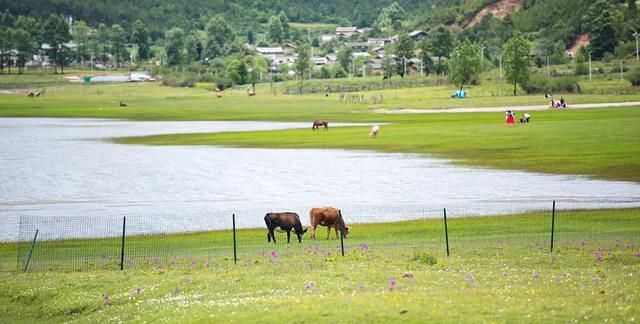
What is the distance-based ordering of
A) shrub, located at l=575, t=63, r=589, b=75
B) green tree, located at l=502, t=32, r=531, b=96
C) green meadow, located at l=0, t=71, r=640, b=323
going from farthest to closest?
shrub, located at l=575, t=63, r=589, b=75 → green tree, located at l=502, t=32, r=531, b=96 → green meadow, located at l=0, t=71, r=640, b=323

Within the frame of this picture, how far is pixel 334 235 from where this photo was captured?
39969 millimetres

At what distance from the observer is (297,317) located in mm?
22516

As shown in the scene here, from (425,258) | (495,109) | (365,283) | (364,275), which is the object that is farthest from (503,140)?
(365,283)

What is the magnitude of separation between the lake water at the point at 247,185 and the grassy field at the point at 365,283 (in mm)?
9456

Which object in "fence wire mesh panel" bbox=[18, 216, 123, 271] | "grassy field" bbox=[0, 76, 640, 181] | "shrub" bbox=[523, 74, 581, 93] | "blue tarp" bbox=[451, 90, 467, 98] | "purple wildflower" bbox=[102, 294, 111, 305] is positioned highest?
"shrub" bbox=[523, 74, 581, 93]

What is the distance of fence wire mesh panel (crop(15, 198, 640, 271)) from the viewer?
33.2 meters

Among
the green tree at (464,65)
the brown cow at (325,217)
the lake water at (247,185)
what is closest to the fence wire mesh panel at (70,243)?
the lake water at (247,185)

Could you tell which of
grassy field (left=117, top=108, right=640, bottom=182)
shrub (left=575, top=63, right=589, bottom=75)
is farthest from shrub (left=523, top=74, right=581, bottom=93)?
grassy field (left=117, top=108, right=640, bottom=182)

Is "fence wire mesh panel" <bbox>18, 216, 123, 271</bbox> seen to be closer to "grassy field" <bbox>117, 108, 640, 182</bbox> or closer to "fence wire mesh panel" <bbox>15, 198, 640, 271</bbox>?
"fence wire mesh panel" <bbox>15, 198, 640, 271</bbox>

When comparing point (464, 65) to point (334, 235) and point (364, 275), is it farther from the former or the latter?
point (364, 275)

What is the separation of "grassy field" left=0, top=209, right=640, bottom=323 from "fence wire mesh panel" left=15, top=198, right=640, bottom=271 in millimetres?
160

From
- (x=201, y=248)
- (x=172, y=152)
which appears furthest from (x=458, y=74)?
(x=201, y=248)

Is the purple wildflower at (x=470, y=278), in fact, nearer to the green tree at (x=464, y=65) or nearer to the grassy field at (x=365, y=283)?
the grassy field at (x=365, y=283)

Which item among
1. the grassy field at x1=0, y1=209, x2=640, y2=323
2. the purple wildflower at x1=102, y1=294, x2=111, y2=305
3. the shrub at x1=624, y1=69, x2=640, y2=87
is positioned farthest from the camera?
the shrub at x1=624, y1=69, x2=640, y2=87
